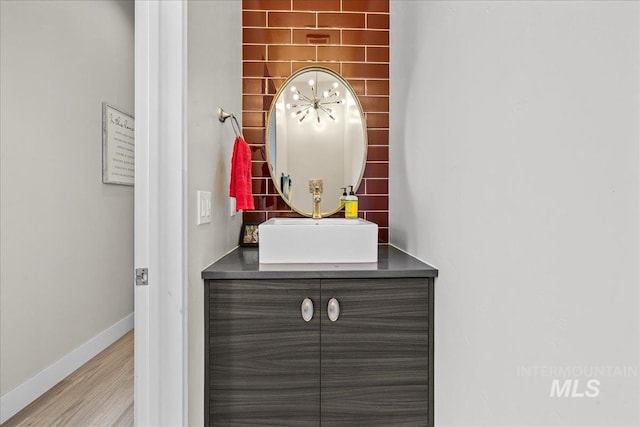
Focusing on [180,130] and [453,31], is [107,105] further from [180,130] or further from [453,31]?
[453,31]

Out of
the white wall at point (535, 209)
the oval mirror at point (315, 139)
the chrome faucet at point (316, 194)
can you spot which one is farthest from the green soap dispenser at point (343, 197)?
the white wall at point (535, 209)

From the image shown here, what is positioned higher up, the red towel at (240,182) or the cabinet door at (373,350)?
the red towel at (240,182)

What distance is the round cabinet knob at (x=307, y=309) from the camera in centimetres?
121

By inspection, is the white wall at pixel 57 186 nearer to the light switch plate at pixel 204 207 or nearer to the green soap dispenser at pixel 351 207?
the light switch plate at pixel 204 207

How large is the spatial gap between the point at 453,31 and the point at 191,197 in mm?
1010

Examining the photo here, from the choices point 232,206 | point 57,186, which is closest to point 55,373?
point 57,186

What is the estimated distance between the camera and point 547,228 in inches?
26.6

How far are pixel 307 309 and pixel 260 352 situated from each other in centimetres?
23

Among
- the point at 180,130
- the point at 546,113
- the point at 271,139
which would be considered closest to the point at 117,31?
the point at 271,139

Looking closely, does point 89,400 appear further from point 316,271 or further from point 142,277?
point 316,271

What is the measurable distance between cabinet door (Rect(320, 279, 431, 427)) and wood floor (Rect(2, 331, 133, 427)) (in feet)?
3.95

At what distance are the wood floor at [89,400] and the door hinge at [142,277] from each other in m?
1.14

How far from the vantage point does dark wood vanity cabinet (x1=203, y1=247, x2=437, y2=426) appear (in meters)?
1.21

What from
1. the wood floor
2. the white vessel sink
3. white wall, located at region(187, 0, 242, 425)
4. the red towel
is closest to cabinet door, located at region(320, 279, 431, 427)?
the white vessel sink
